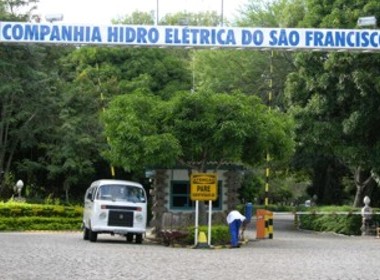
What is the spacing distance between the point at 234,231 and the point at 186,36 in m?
9.26

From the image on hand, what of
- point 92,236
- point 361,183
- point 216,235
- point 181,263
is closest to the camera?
point 181,263

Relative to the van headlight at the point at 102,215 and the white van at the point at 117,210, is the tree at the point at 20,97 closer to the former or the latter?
the white van at the point at 117,210

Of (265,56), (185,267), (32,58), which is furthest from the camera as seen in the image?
(265,56)

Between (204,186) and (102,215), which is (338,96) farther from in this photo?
(102,215)

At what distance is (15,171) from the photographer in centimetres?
4928

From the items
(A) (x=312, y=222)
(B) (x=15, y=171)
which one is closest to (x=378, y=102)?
(A) (x=312, y=222)

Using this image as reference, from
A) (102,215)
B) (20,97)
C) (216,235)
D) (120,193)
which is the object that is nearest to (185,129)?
(120,193)

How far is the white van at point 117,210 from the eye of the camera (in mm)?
27547

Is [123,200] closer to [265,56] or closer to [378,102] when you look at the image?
[378,102]

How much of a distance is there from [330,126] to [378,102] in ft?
8.61

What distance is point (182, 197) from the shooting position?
32781mm

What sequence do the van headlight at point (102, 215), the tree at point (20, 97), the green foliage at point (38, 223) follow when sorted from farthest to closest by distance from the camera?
the tree at point (20, 97) → the green foliage at point (38, 223) → the van headlight at point (102, 215)

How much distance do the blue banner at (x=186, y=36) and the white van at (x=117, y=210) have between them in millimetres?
9000

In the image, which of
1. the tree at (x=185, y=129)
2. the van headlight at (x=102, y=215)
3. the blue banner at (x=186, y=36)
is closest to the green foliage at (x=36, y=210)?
the tree at (x=185, y=129)
